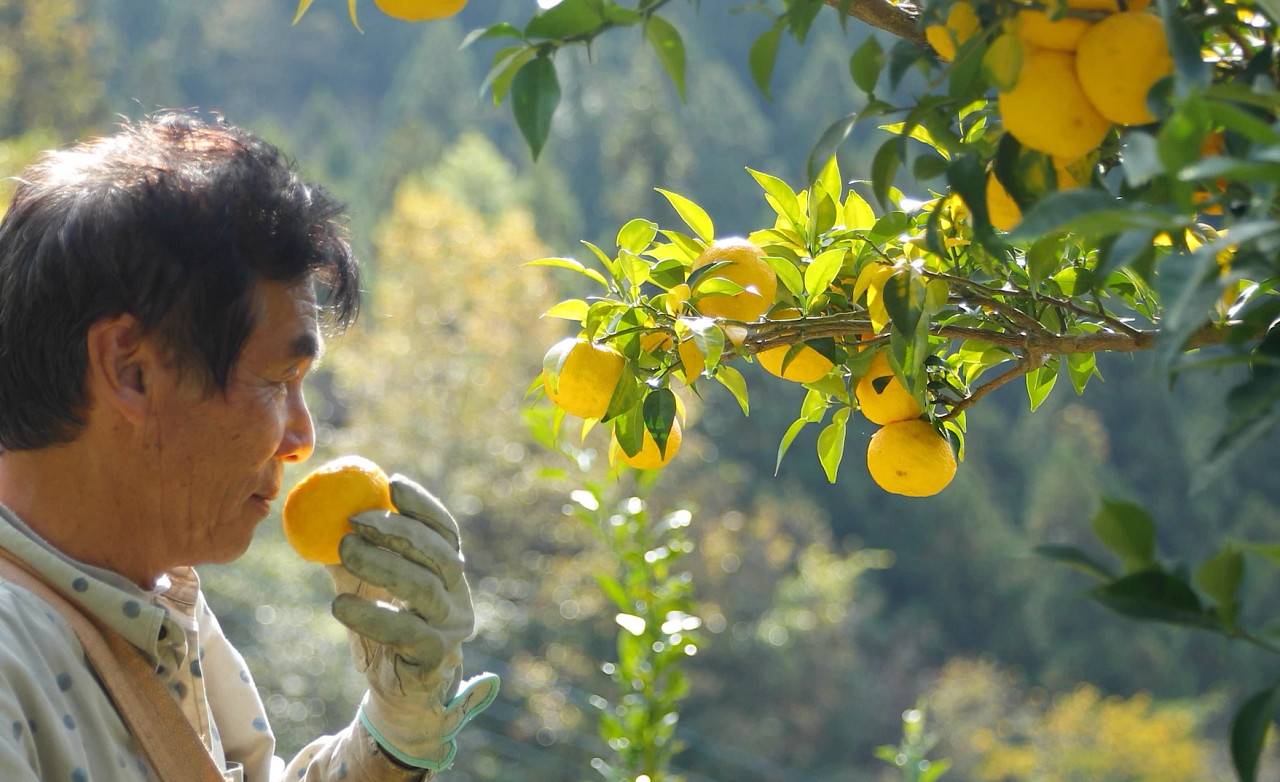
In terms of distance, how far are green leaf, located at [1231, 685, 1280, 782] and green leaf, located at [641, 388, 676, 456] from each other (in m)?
→ 0.33

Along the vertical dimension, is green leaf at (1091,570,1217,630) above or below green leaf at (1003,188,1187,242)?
below

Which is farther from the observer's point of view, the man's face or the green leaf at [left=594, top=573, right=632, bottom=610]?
the green leaf at [left=594, top=573, right=632, bottom=610]

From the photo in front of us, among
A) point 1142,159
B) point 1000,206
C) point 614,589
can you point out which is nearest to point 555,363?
point 1000,206

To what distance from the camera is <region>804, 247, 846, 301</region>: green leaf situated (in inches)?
27.6

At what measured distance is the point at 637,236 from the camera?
29.6 inches

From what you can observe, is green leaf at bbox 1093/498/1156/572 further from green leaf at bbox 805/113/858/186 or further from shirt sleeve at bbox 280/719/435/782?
shirt sleeve at bbox 280/719/435/782

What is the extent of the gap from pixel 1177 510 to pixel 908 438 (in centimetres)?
1629

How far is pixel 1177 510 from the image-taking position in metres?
15.9

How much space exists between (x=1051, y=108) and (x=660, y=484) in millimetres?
11586

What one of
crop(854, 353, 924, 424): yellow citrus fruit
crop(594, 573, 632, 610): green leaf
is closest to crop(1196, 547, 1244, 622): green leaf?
crop(854, 353, 924, 424): yellow citrus fruit

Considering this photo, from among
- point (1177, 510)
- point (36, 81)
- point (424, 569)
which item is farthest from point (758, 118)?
point (424, 569)

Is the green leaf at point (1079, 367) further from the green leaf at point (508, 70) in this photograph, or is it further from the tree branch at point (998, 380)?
the green leaf at point (508, 70)

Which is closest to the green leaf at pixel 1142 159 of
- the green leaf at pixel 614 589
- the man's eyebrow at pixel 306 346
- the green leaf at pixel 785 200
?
the green leaf at pixel 785 200

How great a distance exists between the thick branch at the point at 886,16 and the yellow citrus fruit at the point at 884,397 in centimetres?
18
